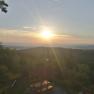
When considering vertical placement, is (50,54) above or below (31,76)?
above

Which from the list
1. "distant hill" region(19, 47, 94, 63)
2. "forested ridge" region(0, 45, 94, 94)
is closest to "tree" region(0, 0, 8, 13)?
"forested ridge" region(0, 45, 94, 94)

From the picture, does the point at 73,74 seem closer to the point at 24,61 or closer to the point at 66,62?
the point at 24,61

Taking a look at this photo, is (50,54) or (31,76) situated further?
(50,54)

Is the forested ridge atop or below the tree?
below

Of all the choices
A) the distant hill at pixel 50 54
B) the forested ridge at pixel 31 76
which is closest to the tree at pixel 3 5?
the forested ridge at pixel 31 76

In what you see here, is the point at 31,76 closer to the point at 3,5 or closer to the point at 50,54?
the point at 3,5

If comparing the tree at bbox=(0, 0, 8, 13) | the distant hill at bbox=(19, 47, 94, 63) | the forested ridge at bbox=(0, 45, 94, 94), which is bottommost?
the forested ridge at bbox=(0, 45, 94, 94)

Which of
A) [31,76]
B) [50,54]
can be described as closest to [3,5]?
[31,76]

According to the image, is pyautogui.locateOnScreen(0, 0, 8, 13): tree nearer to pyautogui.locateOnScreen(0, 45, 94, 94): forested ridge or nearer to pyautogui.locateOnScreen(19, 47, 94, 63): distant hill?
pyautogui.locateOnScreen(0, 45, 94, 94): forested ridge

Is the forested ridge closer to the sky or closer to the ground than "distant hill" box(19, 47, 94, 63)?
closer to the ground

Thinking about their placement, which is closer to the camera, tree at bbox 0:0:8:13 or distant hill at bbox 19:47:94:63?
tree at bbox 0:0:8:13

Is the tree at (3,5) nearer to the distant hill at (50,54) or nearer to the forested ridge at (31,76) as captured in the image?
the forested ridge at (31,76)
